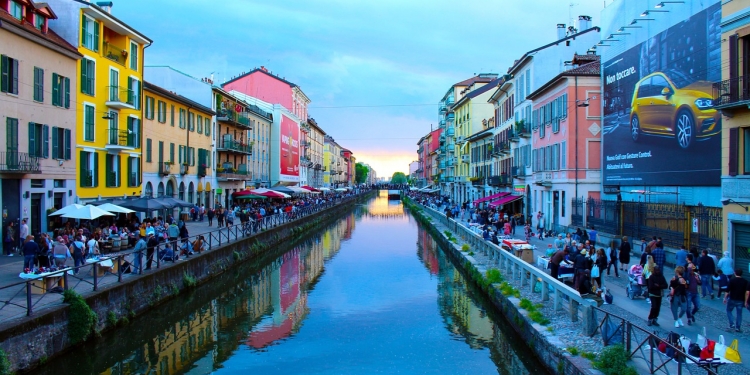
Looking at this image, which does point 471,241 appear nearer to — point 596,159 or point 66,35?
point 596,159

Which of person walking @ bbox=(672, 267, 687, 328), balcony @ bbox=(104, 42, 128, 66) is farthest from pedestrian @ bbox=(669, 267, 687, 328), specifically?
balcony @ bbox=(104, 42, 128, 66)

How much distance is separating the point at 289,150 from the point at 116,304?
56256 millimetres

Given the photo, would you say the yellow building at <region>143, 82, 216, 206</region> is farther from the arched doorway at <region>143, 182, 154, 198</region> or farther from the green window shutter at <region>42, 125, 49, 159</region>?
the green window shutter at <region>42, 125, 49, 159</region>

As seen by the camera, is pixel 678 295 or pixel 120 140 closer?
pixel 678 295

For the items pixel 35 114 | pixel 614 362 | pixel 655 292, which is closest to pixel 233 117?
pixel 35 114

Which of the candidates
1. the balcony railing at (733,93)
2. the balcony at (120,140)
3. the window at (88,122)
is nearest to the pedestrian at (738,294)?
the balcony railing at (733,93)

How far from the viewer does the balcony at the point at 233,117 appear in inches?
1803

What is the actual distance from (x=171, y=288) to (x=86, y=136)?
39.4 feet

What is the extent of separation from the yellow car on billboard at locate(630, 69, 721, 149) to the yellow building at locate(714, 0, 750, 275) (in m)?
3.24

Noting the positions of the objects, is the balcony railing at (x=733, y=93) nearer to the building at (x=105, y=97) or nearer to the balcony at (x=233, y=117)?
the building at (x=105, y=97)

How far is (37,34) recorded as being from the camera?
21.3 meters

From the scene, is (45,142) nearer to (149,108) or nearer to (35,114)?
(35,114)

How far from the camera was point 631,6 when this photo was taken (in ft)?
84.3

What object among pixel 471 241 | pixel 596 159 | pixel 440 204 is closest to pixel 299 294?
pixel 471 241
